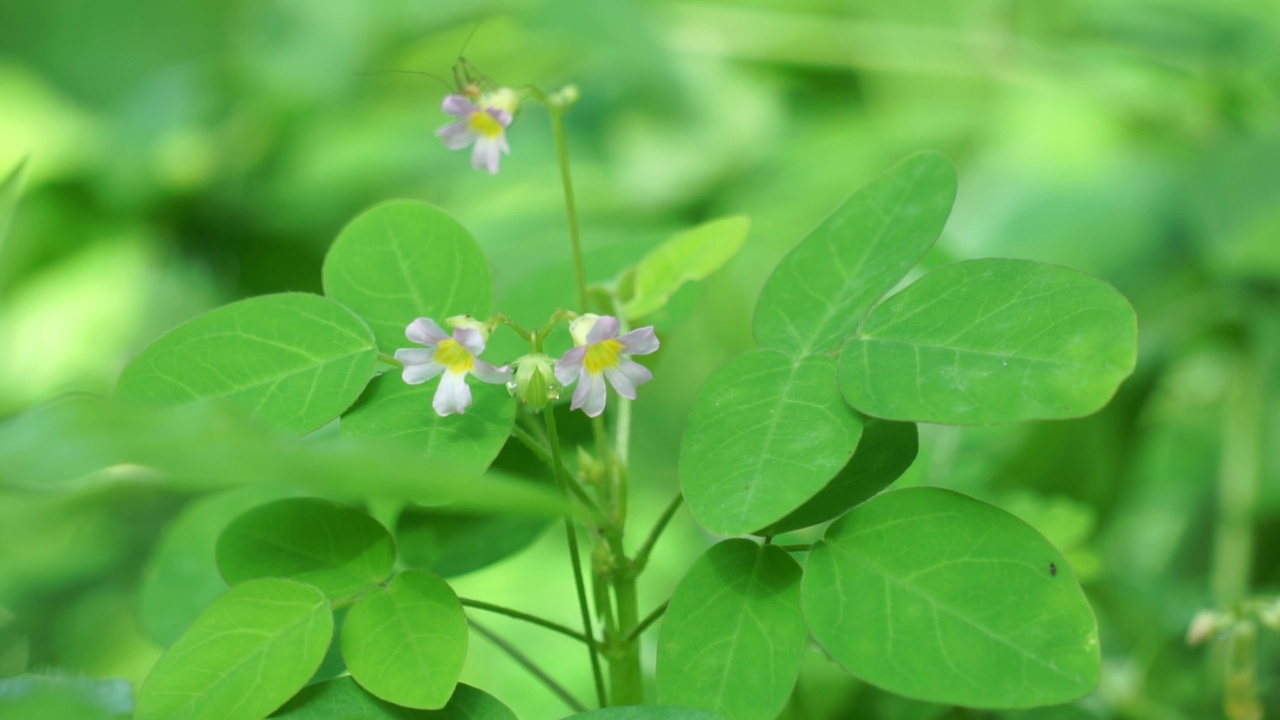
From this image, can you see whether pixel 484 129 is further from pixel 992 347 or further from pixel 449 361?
pixel 992 347

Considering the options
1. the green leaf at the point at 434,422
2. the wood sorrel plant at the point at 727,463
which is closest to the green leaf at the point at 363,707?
the wood sorrel plant at the point at 727,463

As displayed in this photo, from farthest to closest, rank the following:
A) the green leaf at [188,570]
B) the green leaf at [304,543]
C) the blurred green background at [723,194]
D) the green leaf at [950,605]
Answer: the blurred green background at [723,194]
the green leaf at [188,570]
the green leaf at [304,543]
the green leaf at [950,605]

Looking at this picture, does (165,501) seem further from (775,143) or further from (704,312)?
(775,143)

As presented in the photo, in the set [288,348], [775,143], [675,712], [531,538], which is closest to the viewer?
[675,712]

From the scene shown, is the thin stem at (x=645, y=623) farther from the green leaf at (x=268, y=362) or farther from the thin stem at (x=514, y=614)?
the green leaf at (x=268, y=362)

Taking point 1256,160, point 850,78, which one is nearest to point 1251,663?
point 1256,160

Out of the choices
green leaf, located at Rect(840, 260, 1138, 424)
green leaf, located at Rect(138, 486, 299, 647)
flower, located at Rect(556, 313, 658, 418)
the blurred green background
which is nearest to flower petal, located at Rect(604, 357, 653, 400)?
flower, located at Rect(556, 313, 658, 418)

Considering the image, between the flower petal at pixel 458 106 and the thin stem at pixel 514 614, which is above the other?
the flower petal at pixel 458 106
